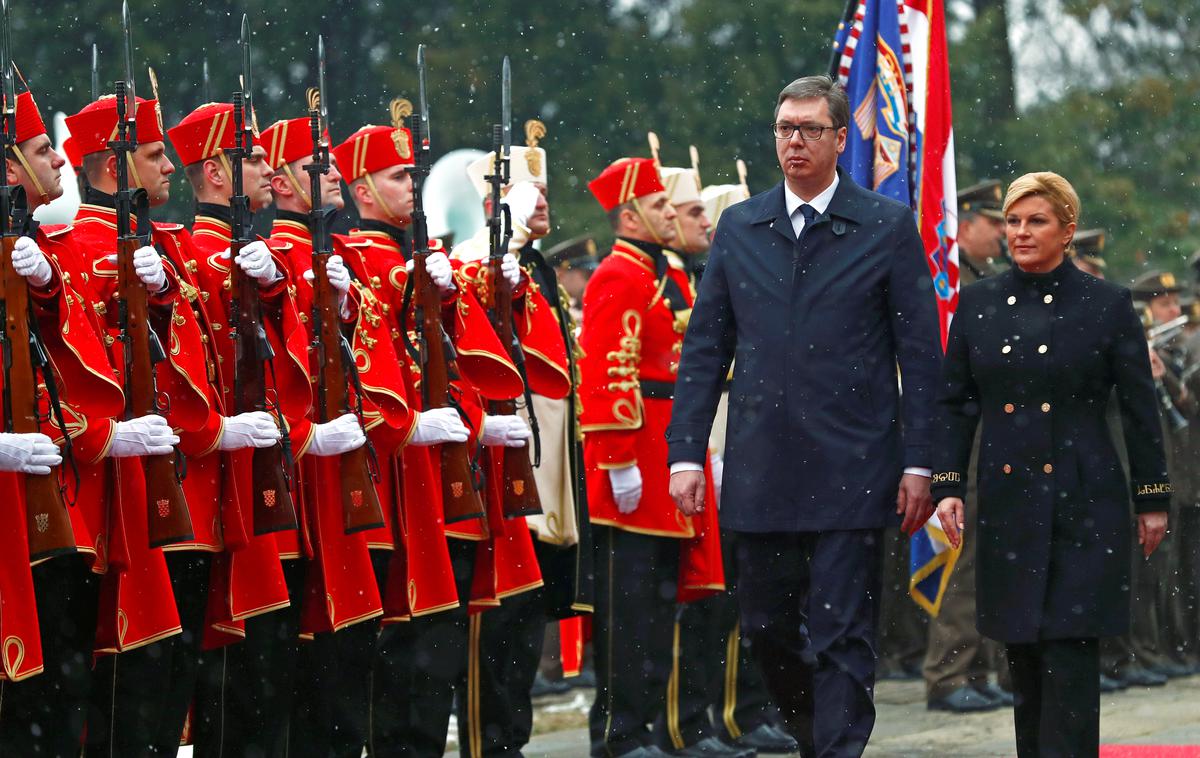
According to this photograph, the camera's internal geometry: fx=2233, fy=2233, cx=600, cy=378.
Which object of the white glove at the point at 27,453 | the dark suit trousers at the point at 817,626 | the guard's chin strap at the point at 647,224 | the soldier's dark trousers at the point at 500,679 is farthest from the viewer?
the guard's chin strap at the point at 647,224

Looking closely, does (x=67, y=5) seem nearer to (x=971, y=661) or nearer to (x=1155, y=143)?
(x=971, y=661)

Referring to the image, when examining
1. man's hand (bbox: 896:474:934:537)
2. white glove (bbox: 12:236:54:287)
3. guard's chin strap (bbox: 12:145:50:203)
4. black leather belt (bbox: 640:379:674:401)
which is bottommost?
man's hand (bbox: 896:474:934:537)

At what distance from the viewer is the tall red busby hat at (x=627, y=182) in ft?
29.2

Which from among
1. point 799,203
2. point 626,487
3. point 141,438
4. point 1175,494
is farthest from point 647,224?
point 1175,494

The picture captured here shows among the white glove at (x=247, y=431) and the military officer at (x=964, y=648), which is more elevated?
the white glove at (x=247, y=431)

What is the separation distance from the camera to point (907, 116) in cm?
835

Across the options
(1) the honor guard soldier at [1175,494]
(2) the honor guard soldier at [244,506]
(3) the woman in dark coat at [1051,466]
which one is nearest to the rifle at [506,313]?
(2) the honor guard soldier at [244,506]

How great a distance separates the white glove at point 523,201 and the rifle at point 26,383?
292 centimetres

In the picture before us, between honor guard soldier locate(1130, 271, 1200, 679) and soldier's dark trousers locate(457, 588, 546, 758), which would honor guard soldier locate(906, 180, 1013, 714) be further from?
soldier's dark trousers locate(457, 588, 546, 758)

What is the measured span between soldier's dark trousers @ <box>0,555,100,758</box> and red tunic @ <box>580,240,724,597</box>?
2890 mm

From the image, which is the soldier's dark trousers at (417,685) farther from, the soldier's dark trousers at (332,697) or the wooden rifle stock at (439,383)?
the wooden rifle stock at (439,383)

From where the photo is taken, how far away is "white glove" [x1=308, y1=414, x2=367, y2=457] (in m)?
6.55

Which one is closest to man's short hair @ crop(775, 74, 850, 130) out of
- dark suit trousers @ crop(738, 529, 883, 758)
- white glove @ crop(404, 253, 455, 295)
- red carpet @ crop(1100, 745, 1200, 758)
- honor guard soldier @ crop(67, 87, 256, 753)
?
dark suit trousers @ crop(738, 529, 883, 758)

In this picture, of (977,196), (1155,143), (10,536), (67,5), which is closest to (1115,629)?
(10,536)
